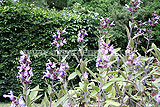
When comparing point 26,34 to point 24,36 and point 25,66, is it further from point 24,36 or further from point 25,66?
point 25,66

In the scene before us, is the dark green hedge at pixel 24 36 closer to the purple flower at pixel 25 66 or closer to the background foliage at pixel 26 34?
the background foliage at pixel 26 34

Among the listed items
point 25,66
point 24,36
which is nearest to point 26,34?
point 24,36

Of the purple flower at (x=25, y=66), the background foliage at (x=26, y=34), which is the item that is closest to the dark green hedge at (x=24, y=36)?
the background foliage at (x=26, y=34)

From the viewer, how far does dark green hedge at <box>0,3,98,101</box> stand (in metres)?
3.97

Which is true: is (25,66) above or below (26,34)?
below

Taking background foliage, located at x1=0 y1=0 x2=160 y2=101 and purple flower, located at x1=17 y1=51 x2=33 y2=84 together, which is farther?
background foliage, located at x1=0 y1=0 x2=160 y2=101

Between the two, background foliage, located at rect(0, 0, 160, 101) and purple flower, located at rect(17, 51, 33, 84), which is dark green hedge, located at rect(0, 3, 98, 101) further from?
purple flower, located at rect(17, 51, 33, 84)

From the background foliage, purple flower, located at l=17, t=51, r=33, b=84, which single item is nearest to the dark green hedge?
the background foliage

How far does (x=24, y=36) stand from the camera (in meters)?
4.08

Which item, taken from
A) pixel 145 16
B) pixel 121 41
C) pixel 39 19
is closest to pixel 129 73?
pixel 39 19

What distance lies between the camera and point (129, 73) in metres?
1.31

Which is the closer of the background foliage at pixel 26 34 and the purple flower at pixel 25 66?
the purple flower at pixel 25 66

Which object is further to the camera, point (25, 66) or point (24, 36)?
point (24, 36)

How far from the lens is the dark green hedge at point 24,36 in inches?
→ 156
